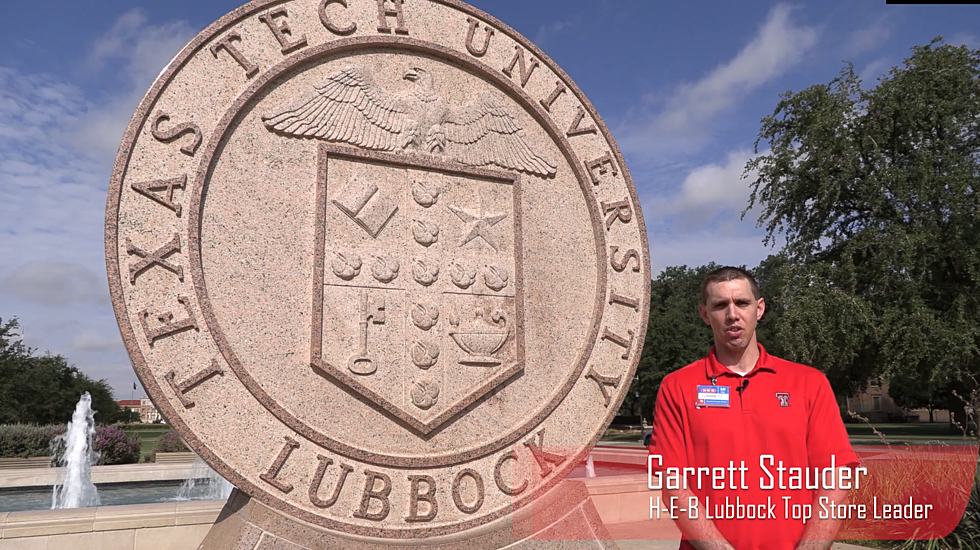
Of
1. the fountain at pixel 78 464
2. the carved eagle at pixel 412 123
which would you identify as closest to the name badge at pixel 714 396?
the carved eagle at pixel 412 123

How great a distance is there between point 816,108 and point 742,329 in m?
16.8

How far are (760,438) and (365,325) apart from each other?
2622 millimetres

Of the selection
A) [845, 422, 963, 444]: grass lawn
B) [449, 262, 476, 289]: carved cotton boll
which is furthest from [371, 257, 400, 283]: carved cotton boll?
[845, 422, 963, 444]: grass lawn

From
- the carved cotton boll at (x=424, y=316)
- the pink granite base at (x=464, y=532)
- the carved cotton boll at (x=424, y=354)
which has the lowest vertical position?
the pink granite base at (x=464, y=532)

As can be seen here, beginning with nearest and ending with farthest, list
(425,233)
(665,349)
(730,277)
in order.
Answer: (730,277) → (425,233) → (665,349)

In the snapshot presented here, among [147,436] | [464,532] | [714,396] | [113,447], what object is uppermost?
[714,396]

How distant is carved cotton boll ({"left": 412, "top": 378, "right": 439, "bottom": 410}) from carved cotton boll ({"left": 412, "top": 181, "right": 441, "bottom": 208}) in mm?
1217

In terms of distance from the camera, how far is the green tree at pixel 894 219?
49.4 ft

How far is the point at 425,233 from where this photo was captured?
473cm

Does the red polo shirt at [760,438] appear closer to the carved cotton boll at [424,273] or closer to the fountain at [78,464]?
the carved cotton boll at [424,273]

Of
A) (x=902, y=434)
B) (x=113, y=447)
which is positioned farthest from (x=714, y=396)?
(x=902, y=434)

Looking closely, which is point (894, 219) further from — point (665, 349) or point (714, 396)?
point (665, 349)

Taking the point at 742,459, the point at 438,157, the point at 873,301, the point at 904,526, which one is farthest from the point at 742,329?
the point at 873,301

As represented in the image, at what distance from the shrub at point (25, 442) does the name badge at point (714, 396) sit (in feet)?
65.3
